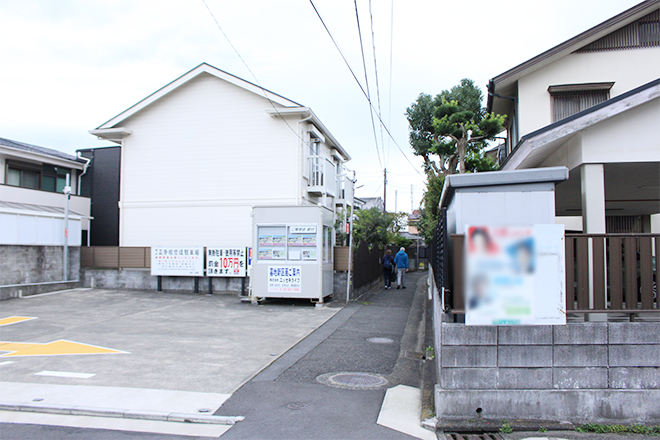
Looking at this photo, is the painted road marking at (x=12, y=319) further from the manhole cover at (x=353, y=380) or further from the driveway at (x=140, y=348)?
the manhole cover at (x=353, y=380)

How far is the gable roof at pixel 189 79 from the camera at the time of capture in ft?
53.8

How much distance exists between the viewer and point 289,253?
43.0ft

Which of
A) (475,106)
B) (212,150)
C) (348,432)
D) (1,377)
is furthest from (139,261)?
(475,106)

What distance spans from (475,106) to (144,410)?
24892 mm

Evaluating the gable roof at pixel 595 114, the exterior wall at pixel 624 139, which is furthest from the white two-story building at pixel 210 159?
the exterior wall at pixel 624 139

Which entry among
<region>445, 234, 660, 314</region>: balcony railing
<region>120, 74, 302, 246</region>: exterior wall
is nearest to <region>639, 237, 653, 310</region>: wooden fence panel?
<region>445, 234, 660, 314</region>: balcony railing

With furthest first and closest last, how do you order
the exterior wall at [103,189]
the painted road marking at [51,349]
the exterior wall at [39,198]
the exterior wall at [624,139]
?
1. the exterior wall at [103,189]
2. the exterior wall at [39,198]
3. the painted road marking at [51,349]
4. the exterior wall at [624,139]

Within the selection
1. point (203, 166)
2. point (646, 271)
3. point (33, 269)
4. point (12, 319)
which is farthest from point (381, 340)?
point (33, 269)

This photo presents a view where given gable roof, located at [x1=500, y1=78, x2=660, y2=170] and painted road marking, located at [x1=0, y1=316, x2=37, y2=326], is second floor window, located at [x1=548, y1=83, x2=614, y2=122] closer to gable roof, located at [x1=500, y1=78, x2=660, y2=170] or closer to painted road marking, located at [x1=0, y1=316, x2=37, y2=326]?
gable roof, located at [x1=500, y1=78, x2=660, y2=170]

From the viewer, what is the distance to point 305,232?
13.0m

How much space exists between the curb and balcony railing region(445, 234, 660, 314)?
268cm

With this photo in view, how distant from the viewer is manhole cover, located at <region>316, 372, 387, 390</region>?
5.98 metres

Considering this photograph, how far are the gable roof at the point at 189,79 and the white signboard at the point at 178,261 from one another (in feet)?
18.7

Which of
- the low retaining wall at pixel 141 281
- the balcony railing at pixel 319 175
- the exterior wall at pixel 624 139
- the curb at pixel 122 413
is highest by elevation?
the balcony railing at pixel 319 175
